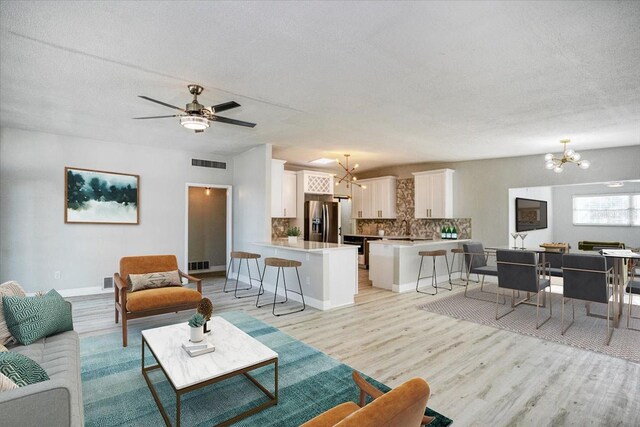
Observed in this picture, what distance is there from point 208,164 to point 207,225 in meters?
2.01

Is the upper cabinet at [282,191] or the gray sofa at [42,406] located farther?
the upper cabinet at [282,191]

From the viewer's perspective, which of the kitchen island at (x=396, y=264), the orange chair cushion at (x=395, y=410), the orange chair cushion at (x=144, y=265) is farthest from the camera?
the kitchen island at (x=396, y=264)

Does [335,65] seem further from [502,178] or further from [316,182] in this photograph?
[502,178]

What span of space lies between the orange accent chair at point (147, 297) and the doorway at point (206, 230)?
3832mm

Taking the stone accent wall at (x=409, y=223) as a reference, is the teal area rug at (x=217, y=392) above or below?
below

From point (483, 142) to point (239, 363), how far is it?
17.4 ft

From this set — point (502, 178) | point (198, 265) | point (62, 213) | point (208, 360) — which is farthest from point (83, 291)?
point (502, 178)

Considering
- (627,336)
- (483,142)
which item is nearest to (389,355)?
(627,336)

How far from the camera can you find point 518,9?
2.03 meters

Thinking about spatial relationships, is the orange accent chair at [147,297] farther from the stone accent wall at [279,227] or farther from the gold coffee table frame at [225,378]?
the stone accent wall at [279,227]

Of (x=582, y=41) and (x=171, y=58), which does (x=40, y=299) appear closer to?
(x=171, y=58)

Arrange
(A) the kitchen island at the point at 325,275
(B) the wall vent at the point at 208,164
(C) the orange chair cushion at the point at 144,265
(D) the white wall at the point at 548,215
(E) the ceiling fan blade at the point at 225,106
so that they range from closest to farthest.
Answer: (E) the ceiling fan blade at the point at 225,106
(C) the orange chair cushion at the point at 144,265
(A) the kitchen island at the point at 325,275
(B) the wall vent at the point at 208,164
(D) the white wall at the point at 548,215

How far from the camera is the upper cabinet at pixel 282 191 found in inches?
266

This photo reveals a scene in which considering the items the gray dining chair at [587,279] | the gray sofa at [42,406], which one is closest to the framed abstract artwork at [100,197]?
the gray sofa at [42,406]
